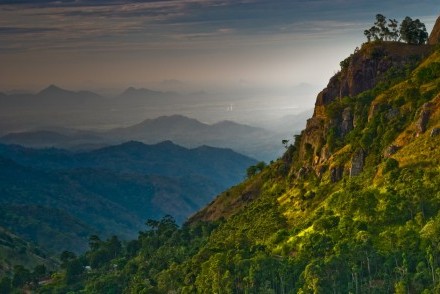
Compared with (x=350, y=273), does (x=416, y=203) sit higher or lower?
higher

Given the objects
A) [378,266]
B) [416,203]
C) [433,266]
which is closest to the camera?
[433,266]

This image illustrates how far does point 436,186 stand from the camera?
195 metres

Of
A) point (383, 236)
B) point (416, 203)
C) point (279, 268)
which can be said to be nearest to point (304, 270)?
point (279, 268)

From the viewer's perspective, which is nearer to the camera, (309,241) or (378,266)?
(378,266)

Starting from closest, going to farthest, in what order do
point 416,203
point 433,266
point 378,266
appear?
point 433,266
point 378,266
point 416,203

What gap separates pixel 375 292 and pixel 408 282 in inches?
366

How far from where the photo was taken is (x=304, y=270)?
186500mm

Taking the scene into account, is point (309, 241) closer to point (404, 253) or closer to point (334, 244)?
point (334, 244)

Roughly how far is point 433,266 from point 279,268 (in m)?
44.4

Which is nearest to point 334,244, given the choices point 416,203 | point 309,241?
point 309,241

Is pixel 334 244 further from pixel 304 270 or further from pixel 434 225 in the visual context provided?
pixel 434 225

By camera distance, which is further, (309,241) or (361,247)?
(309,241)

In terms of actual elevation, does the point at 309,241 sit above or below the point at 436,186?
below

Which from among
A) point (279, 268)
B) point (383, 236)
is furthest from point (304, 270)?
point (383, 236)
